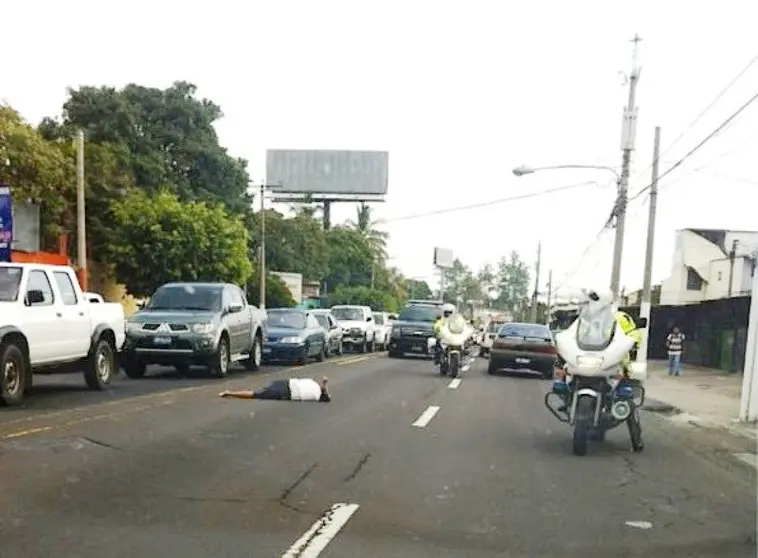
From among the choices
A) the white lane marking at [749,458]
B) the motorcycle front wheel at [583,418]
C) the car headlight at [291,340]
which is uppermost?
the motorcycle front wheel at [583,418]

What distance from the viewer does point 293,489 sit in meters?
7.59

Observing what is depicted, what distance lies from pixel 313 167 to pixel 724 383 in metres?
56.1

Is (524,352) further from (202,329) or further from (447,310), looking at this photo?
(202,329)

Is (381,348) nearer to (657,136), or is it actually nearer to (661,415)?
(657,136)

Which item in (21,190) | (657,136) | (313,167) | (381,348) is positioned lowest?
(381,348)

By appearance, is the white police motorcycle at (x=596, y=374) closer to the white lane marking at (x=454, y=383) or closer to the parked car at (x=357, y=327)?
the white lane marking at (x=454, y=383)

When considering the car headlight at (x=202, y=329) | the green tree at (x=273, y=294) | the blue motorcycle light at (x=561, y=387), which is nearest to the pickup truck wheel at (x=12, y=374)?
the car headlight at (x=202, y=329)

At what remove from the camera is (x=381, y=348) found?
40.2 meters

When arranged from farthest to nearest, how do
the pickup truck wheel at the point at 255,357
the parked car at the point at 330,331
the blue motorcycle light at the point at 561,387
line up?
the parked car at the point at 330,331, the pickup truck wheel at the point at 255,357, the blue motorcycle light at the point at 561,387

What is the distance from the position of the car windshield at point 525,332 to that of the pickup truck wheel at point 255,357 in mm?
7216

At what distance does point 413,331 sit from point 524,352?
22.2 feet

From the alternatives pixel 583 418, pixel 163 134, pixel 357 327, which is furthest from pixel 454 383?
pixel 163 134

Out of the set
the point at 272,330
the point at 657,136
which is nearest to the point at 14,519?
the point at 272,330

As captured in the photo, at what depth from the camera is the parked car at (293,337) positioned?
24.3m
